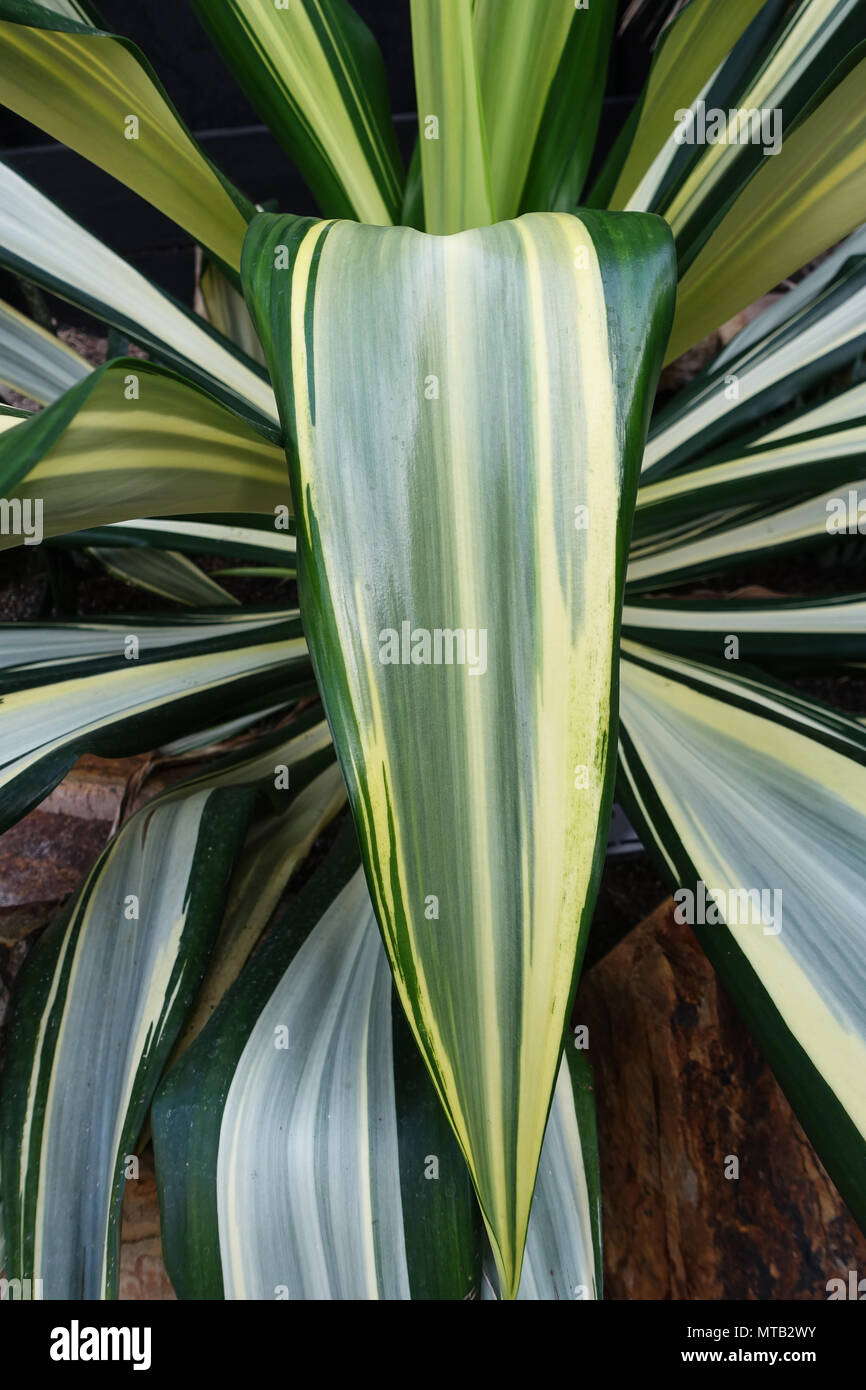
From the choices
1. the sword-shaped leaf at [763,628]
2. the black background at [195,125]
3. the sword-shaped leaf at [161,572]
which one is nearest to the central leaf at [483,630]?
the sword-shaped leaf at [763,628]

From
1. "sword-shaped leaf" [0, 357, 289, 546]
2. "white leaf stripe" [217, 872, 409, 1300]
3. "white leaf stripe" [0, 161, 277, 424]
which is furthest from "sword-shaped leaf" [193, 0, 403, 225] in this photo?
"white leaf stripe" [217, 872, 409, 1300]

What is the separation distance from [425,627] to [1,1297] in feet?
1.43

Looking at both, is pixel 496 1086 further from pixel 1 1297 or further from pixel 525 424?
pixel 1 1297

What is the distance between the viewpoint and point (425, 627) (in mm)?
286

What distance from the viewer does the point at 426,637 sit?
0.28 meters

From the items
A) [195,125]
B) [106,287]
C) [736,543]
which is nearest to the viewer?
[106,287]

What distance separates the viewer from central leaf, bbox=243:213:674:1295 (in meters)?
0.28

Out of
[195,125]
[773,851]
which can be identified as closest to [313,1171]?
[773,851]

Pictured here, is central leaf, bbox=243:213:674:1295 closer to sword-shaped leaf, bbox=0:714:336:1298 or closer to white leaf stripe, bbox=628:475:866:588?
sword-shaped leaf, bbox=0:714:336:1298

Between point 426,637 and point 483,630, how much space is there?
0.02m

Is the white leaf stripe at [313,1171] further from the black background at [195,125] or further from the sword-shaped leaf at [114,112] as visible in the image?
the black background at [195,125]

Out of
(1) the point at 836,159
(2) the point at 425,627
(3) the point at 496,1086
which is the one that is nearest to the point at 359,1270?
(3) the point at 496,1086

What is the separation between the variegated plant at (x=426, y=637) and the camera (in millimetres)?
284

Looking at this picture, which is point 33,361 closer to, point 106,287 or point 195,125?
point 106,287
